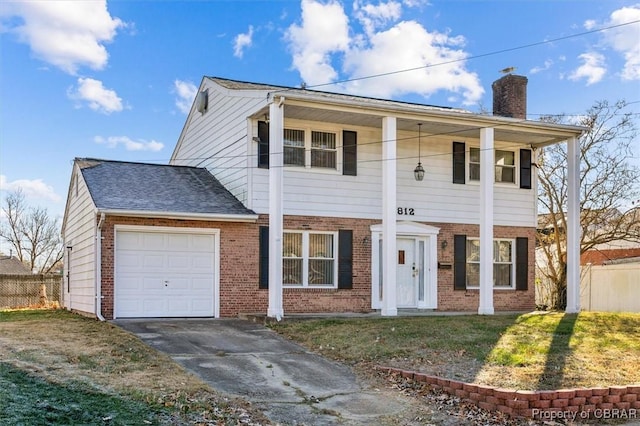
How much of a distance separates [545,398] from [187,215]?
8985 mm

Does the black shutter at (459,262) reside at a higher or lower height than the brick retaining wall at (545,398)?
higher

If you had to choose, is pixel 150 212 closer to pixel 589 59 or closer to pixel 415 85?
pixel 415 85

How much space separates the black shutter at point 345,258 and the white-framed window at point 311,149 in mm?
1786

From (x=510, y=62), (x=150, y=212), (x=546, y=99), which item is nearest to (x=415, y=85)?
(x=510, y=62)

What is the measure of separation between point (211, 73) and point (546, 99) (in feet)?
35.1

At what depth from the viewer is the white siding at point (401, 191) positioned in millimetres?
16203

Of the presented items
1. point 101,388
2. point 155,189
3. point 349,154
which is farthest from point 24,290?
point 101,388

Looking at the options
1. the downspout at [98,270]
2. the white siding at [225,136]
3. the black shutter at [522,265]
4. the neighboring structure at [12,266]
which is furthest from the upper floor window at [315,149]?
the neighboring structure at [12,266]

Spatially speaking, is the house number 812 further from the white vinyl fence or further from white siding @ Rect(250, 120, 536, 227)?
the white vinyl fence

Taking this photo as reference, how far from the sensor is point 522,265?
62.2 feet

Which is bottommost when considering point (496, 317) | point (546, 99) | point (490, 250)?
point (496, 317)

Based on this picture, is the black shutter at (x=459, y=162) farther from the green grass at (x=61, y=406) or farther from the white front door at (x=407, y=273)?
the green grass at (x=61, y=406)

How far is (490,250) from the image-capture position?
16.0 m

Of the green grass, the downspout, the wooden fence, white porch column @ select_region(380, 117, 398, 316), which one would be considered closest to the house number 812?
white porch column @ select_region(380, 117, 398, 316)
